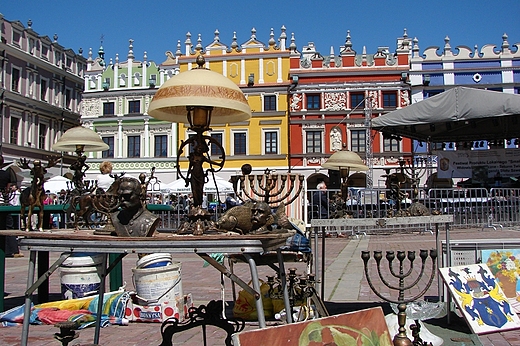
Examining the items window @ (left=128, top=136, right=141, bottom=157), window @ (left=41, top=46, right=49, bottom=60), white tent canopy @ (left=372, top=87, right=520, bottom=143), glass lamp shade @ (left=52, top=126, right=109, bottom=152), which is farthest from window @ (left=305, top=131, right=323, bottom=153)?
glass lamp shade @ (left=52, top=126, right=109, bottom=152)

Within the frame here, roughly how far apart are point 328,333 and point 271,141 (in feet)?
106

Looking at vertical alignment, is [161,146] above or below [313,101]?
below

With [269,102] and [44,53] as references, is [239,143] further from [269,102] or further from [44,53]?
[44,53]

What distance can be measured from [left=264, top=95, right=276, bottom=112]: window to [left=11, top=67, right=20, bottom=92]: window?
16.1 metres

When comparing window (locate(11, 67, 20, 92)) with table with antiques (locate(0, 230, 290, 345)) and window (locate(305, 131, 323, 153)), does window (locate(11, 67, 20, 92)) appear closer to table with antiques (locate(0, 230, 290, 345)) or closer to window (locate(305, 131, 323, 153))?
window (locate(305, 131, 323, 153))

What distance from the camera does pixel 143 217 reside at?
323cm

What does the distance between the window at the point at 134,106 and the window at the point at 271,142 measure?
927cm

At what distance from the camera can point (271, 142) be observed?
34.6 metres

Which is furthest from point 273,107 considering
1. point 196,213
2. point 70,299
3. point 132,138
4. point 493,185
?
point 196,213

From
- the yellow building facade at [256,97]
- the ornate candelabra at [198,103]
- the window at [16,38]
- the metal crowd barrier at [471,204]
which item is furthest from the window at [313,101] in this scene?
the ornate candelabra at [198,103]

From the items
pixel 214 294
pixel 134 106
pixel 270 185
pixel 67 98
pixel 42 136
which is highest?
pixel 67 98

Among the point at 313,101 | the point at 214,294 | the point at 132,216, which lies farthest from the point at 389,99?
the point at 132,216

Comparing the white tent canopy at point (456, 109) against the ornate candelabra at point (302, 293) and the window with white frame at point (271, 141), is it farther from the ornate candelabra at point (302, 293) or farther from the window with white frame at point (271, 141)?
the window with white frame at point (271, 141)

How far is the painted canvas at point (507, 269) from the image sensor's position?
4.82m
